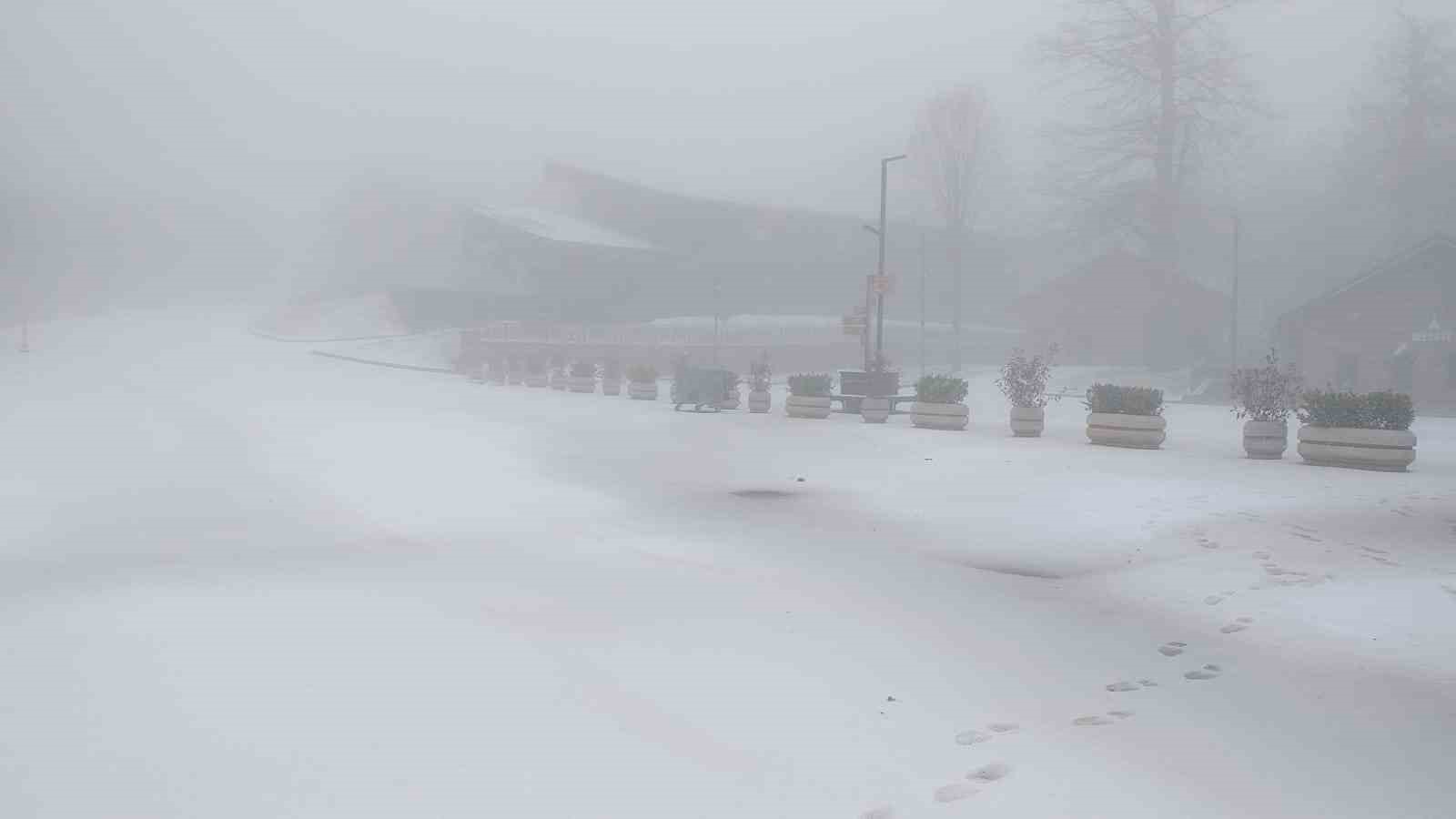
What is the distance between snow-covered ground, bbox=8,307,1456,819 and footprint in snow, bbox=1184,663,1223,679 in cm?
3

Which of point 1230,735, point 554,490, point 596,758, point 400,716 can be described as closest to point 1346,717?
point 1230,735

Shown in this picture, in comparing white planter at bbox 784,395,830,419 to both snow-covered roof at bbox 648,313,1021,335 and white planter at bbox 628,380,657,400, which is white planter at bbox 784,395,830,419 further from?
snow-covered roof at bbox 648,313,1021,335

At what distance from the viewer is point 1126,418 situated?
59.7 feet

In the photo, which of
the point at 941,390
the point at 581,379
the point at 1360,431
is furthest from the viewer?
the point at 581,379

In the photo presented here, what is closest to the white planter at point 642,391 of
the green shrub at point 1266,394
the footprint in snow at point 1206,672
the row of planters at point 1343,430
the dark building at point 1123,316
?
the green shrub at point 1266,394

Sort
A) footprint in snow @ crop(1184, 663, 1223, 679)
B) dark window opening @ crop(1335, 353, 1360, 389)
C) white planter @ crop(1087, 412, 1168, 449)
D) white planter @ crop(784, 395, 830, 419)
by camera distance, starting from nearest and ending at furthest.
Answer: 1. footprint in snow @ crop(1184, 663, 1223, 679)
2. white planter @ crop(1087, 412, 1168, 449)
3. white planter @ crop(784, 395, 830, 419)
4. dark window opening @ crop(1335, 353, 1360, 389)

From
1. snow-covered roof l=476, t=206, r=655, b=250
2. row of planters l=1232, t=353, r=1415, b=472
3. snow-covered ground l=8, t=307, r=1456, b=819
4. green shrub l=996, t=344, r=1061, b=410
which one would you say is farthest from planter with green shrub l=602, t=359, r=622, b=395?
snow-covered roof l=476, t=206, r=655, b=250

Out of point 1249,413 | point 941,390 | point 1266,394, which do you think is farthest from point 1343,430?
point 941,390

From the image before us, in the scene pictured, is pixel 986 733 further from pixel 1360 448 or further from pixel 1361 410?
pixel 1361 410

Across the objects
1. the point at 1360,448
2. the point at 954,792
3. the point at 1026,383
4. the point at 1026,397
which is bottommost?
the point at 954,792

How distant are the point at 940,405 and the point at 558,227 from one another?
6482 centimetres

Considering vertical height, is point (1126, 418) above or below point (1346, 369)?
below

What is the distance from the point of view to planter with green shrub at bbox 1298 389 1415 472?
15.2 m

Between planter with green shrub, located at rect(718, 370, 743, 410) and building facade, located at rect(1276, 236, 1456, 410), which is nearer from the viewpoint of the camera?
planter with green shrub, located at rect(718, 370, 743, 410)
